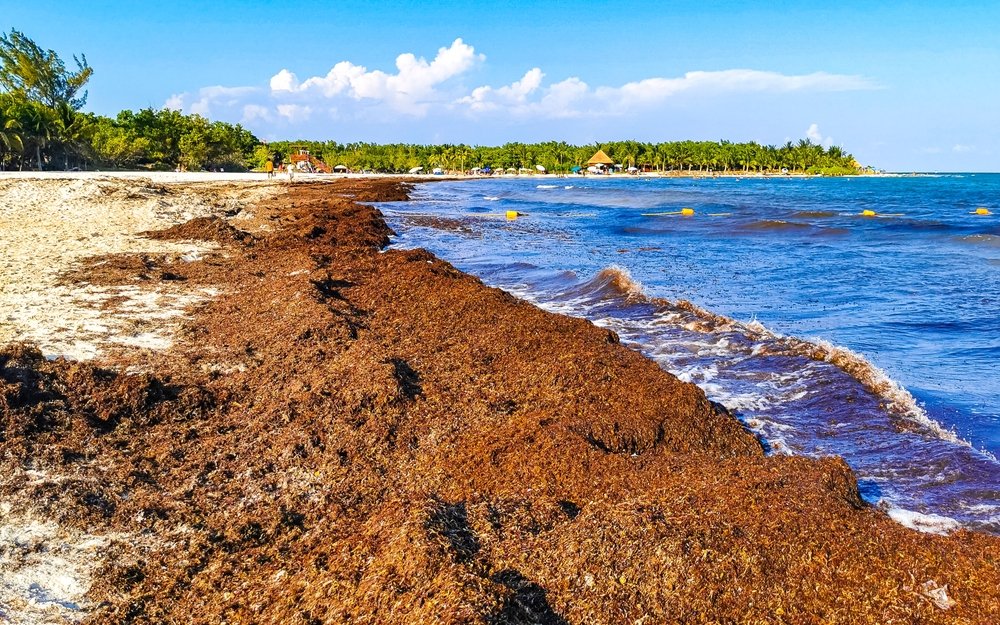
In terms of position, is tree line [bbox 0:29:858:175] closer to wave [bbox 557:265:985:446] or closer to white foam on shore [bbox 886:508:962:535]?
wave [bbox 557:265:985:446]

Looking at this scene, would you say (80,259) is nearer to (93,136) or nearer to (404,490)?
(404,490)

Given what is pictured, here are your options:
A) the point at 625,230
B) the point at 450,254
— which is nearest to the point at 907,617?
the point at 450,254

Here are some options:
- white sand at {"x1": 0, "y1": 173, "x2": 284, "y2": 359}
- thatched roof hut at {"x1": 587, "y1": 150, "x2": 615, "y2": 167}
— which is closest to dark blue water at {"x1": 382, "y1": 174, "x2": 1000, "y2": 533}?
white sand at {"x1": 0, "y1": 173, "x2": 284, "y2": 359}

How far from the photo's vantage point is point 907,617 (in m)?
2.98

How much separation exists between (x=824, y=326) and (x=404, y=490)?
918cm

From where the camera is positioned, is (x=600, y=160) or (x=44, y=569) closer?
(x=44, y=569)

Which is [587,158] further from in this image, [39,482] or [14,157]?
[39,482]

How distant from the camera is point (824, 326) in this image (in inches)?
435

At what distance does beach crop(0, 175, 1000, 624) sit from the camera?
3.10 meters

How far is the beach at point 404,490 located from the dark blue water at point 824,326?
1174mm

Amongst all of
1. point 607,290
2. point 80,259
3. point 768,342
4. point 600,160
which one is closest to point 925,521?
point 768,342

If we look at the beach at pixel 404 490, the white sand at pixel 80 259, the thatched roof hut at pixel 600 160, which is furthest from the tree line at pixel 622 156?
the beach at pixel 404 490

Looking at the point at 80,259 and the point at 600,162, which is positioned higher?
the point at 600,162

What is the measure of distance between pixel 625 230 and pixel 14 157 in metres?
44.4
